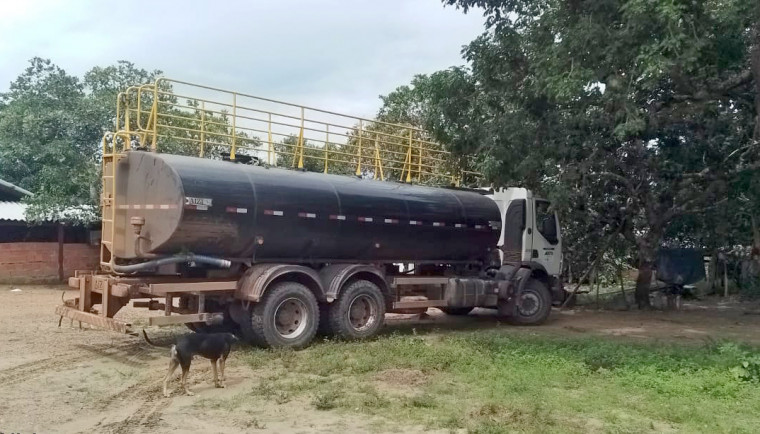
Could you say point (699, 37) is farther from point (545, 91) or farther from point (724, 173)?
point (724, 173)

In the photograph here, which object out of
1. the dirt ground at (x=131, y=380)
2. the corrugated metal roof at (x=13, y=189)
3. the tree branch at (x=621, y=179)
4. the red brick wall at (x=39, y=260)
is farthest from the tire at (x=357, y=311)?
the corrugated metal roof at (x=13, y=189)

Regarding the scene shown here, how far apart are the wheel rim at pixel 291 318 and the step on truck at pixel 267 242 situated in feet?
0.05

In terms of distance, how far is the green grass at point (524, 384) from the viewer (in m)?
7.02

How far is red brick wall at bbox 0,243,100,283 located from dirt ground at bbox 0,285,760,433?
19.7ft

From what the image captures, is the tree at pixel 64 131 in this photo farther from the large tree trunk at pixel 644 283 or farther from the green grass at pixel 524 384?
the large tree trunk at pixel 644 283

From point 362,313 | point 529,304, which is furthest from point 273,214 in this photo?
point 529,304

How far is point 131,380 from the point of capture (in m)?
8.77

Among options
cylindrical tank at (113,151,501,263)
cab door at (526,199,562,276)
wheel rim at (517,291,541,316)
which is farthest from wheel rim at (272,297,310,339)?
cab door at (526,199,562,276)

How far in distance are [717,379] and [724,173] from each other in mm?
9493

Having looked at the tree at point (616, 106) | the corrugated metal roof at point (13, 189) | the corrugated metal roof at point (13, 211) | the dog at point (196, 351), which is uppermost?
the tree at point (616, 106)

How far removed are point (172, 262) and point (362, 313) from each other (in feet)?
11.8

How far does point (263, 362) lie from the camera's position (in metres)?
9.81

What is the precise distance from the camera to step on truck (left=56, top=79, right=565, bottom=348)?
10242 millimetres

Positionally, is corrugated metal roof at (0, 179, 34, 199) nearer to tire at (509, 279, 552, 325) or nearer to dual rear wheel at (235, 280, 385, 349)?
dual rear wheel at (235, 280, 385, 349)
